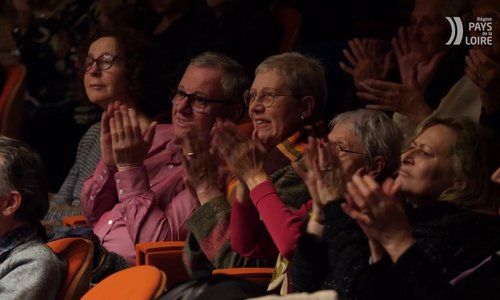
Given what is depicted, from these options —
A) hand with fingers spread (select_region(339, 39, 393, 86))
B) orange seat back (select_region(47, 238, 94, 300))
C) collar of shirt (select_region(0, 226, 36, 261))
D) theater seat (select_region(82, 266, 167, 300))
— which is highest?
hand with fingers spread (select_region(339, 39, 393, 86))

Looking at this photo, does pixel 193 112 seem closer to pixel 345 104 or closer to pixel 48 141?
pixel 345 104

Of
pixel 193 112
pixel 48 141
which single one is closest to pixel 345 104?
pixel 193 112

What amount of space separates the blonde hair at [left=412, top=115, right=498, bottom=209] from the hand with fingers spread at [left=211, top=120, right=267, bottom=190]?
0.56 metres

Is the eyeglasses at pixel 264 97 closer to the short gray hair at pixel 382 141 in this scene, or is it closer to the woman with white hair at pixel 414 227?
the short gray hair at pixel 382 141

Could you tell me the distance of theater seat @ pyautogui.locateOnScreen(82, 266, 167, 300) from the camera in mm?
3469

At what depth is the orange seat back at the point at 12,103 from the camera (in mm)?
6293

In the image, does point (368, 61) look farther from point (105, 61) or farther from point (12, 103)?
point (12, 103)

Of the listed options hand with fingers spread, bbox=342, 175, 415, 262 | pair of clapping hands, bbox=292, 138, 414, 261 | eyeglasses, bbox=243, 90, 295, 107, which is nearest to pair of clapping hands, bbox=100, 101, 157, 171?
eyeglasses, bbox=243, 90, 295, 107

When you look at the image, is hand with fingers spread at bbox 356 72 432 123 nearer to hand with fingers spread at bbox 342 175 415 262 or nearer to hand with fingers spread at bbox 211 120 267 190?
hand with fingers spread at bbox 211 120 267 190

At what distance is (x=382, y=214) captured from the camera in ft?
10.4

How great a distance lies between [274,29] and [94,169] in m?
0.95

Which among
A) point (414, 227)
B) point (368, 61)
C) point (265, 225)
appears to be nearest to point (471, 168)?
point (414, 227)

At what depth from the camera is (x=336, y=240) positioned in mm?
3422

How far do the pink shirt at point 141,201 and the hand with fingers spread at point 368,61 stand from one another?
686 millimetres
